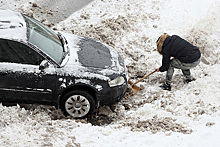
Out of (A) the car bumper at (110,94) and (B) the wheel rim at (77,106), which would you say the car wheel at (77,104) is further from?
(A) the car bumper at (110,94)

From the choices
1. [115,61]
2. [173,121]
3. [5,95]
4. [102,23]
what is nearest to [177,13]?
[102,23]

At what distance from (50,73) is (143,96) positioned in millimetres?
2447

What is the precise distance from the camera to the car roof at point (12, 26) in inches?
194

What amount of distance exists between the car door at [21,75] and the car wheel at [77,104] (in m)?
0.33

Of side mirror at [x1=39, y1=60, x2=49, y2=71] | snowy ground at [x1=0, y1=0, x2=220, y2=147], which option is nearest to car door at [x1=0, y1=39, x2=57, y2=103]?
side mirror at [x1=39, y1=60, x2=49, y2=71]

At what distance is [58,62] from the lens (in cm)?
514

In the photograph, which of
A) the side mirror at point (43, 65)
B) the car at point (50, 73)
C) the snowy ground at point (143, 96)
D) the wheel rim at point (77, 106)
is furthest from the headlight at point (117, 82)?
the side mirror at point (43, 65)

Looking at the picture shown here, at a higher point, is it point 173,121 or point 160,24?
point 160,24

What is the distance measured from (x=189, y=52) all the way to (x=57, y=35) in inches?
123

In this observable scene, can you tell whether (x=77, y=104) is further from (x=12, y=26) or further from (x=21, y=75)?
(x=12, y=26)

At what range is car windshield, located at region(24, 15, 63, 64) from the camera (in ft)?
16.9

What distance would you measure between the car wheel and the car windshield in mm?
715

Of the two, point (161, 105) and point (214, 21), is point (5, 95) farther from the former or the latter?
point (214, 21)

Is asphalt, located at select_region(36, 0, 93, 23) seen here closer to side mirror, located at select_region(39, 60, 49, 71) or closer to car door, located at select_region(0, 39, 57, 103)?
car door, located at select_region(0, 39, 57, 103)
